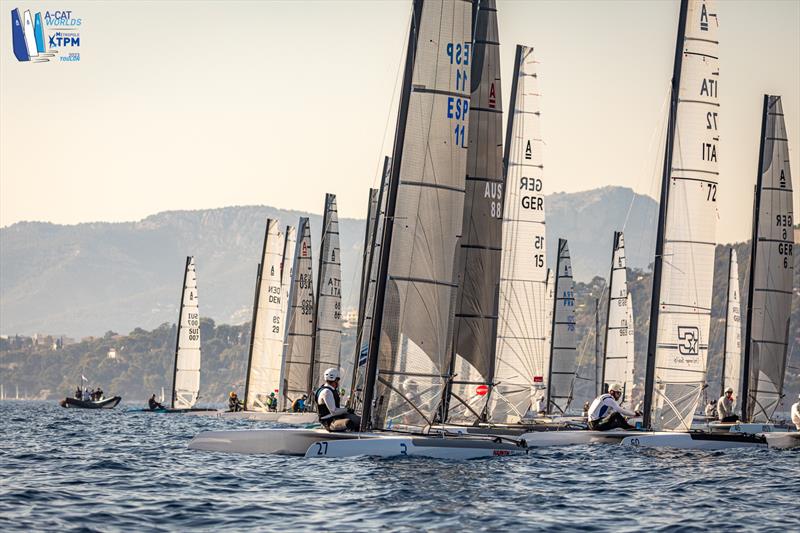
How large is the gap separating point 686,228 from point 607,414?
17.6ft

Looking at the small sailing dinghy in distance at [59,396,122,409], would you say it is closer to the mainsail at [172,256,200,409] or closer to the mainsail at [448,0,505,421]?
the mainsail at [172,256,200,409]

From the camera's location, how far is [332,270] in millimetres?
55375

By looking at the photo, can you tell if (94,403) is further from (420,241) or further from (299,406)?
(420,241)

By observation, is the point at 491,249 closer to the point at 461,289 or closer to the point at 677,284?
the point at 461,289

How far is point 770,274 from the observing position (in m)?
41.0

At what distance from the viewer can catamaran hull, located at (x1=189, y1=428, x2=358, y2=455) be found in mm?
23266

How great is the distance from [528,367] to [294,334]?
22126 millimetres

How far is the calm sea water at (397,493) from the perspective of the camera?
53.9 feet

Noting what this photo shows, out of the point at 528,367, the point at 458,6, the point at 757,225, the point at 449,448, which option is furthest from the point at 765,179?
the point at 449,448

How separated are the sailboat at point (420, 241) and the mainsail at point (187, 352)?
46.3 m

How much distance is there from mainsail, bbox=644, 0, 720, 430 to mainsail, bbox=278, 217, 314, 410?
2702 cm

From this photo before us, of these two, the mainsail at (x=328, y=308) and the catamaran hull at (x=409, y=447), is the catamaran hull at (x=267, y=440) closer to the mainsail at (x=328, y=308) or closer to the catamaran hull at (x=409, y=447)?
the catamaran hull at (x=409, y=447)

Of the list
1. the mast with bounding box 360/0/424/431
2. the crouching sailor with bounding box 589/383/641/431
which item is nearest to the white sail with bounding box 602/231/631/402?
the crouching sailor with bounding box 589/383/641/431

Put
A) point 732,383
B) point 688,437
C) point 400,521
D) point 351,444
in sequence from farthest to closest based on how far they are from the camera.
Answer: point 732,383 < point 688,437 < point 351,444 < point 400,521
